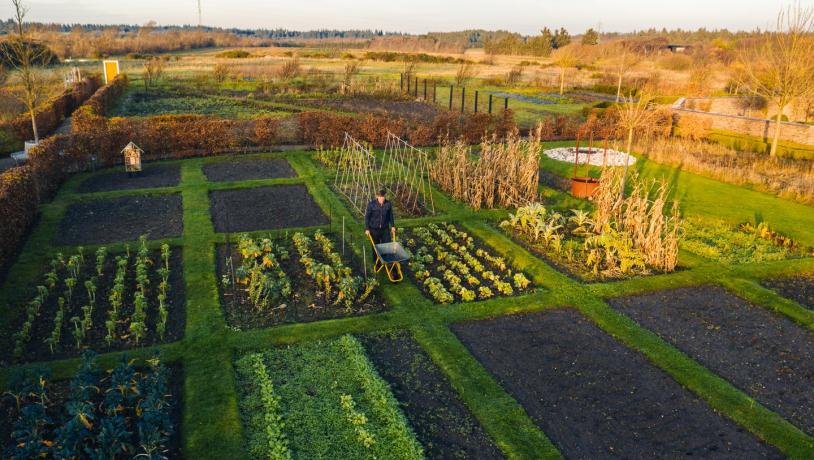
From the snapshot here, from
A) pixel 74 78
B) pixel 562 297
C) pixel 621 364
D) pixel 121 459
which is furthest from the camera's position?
pixel 74 78

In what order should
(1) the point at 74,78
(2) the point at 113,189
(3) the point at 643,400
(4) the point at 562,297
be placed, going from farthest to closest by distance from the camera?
(1) the point at 74,78
(2) the point at 113,189
(4) the point at 562,297
(3) the point at 643,400

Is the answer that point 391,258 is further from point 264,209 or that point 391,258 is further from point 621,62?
point 621,62

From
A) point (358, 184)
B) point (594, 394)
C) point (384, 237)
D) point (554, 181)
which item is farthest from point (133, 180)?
point (594, 394)

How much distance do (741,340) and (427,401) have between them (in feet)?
17.0

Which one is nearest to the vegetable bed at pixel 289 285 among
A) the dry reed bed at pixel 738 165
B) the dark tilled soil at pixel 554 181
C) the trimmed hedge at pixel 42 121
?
the dark tilled soil at pixel 554 181

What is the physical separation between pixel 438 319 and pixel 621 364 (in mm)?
2792

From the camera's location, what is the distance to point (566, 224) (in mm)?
13547

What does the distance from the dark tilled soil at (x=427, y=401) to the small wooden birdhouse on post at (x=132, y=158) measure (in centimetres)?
1199

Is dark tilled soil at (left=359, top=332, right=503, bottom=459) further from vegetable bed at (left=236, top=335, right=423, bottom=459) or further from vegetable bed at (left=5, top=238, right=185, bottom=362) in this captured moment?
vegetable bed at (left=5, top=238, right=185, bottom=362)

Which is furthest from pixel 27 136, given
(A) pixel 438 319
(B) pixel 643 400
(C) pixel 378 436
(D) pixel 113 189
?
(B) pixel 643 400

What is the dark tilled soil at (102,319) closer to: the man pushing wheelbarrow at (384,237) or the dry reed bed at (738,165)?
the man pushing wheelbarrow at (384,237)

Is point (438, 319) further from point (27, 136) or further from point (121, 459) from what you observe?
point (27, 136)

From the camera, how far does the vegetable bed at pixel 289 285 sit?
359 inches

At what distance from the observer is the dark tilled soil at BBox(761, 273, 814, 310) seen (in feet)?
32.9
